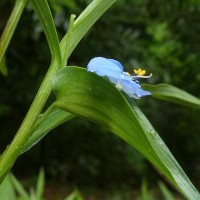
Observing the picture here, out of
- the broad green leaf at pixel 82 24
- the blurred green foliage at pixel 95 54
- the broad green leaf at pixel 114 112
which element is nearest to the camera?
the broad green leaf at pixel 114 112

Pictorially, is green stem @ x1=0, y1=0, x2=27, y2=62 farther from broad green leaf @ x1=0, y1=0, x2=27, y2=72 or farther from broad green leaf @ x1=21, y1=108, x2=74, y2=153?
broad green leaf @ x1=21, y1=108, x2=74, y2=153

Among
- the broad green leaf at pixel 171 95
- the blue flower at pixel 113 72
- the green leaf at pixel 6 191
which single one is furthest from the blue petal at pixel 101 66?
the green leaf at pixel 6 191

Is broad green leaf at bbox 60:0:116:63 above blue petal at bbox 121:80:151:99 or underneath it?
above

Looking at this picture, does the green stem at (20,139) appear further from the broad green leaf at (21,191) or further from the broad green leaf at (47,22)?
the broad green leaf at (21,191)

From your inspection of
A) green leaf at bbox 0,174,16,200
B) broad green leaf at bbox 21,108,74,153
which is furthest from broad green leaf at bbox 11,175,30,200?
broad green leaf at bbox 21,108,74,153

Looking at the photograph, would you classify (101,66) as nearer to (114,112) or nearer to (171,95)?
(114,112)

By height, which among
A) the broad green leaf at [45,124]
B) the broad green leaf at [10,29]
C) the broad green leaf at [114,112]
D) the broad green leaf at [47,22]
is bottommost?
the broad green leaf at [114,112]
